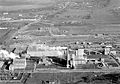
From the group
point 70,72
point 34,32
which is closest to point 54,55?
point 70,72

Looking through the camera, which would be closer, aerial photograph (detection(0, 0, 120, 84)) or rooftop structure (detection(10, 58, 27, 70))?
aerial photograph (detection(0, 0, 120, 84))

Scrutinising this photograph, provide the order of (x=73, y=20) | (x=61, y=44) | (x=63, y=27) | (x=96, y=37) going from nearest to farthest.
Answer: (x=61, y=44)
(x=96, y=37)
(x=63, y=27)
(x=73, y=20)

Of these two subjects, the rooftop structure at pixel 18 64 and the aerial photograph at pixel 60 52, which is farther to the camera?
the rooftop structure at pixel 18 64

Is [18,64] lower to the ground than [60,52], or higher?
lower

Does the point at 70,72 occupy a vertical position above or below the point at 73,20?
below

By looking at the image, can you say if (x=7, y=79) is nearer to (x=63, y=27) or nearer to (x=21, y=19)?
(x=63, y=27)

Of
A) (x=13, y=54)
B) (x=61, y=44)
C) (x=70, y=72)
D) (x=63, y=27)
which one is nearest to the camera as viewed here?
(x=70, y=72)

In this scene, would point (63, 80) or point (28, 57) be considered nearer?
point (63, 80)

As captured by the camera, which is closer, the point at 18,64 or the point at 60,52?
the point at 18,64
